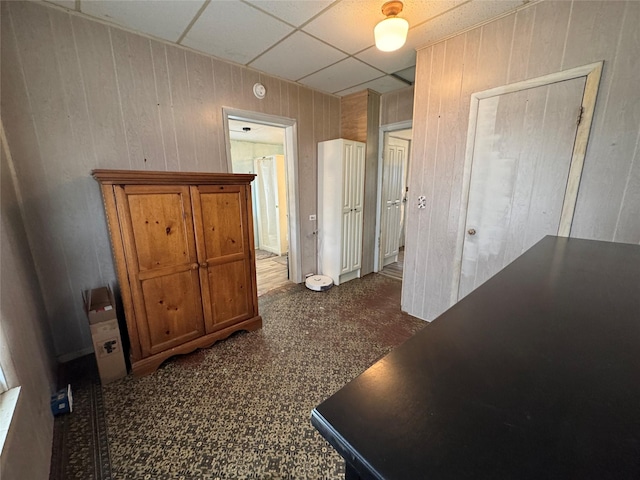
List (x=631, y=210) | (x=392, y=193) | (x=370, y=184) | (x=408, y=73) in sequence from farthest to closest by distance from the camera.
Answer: (x=392, y=193), (x=370, y=184), (x=408, y=73), (x=631, y=210)

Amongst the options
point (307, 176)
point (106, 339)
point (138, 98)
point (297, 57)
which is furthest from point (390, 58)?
point (106, 339)

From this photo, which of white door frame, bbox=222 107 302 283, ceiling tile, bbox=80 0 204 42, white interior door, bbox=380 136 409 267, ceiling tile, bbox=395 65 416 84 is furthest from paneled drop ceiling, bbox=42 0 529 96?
white interior door, bbox=380 136 409 267

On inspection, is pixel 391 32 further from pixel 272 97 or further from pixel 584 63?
pixel 272 97

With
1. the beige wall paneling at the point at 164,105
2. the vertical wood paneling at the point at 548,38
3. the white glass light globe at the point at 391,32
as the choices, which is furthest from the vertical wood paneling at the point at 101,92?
the vertical wood paneling at the point at 548,38

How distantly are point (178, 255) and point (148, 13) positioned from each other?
168 centimetres

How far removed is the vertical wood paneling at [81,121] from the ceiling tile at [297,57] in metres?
0.44

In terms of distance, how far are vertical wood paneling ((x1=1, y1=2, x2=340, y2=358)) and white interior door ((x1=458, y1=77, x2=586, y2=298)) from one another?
7.83 ft

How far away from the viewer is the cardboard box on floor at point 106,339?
1646 millimetres

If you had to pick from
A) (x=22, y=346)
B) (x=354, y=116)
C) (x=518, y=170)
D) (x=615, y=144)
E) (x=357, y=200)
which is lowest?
(x=22, y=346)

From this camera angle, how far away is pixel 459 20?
5.98 ft

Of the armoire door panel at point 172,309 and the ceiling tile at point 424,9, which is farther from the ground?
the ceiling tile at point 424,9

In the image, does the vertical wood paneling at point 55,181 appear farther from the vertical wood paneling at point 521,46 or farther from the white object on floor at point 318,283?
the vertical wood paneling at point 521,46

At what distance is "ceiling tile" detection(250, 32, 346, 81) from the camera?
212cm

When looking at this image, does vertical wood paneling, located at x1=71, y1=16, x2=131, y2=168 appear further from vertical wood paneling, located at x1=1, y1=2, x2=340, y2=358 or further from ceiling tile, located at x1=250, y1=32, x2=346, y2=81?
ceiling tile, located at x1=250, y1=32, x2=346, y2=81
